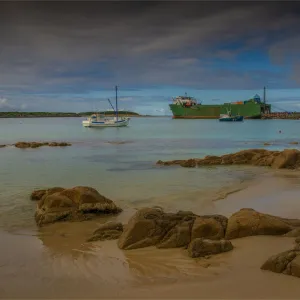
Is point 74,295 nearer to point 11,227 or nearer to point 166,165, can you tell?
point 11,227

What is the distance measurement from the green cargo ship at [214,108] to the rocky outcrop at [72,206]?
109551 mm

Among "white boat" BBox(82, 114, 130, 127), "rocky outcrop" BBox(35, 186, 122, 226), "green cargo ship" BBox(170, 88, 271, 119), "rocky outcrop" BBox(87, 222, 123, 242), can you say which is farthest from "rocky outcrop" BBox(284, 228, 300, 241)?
"green cargo ship" BBox(170, 88, 271, 119)

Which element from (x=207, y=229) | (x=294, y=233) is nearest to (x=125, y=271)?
(x=207, y=229)

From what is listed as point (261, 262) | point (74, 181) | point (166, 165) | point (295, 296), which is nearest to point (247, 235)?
point (261, 262)

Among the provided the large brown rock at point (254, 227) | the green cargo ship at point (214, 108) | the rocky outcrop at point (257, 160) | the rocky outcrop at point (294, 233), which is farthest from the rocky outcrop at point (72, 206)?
the green cargo ship at point (214, 108)

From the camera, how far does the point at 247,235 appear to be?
23.3ft

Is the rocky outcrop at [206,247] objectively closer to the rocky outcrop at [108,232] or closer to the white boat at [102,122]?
the rocky outcrop at [108,232]

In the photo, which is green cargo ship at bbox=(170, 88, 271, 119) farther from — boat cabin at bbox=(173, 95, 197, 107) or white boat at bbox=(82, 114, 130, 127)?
white boat at bbox=(82, 114, 130, 127)

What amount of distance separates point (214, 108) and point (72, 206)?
11720 cm

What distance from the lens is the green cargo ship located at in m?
119

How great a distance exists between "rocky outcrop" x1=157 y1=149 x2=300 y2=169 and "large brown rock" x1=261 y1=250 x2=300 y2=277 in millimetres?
12957

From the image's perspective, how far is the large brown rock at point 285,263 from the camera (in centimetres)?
534

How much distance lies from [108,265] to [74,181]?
9840mm

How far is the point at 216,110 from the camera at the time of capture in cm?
12350
